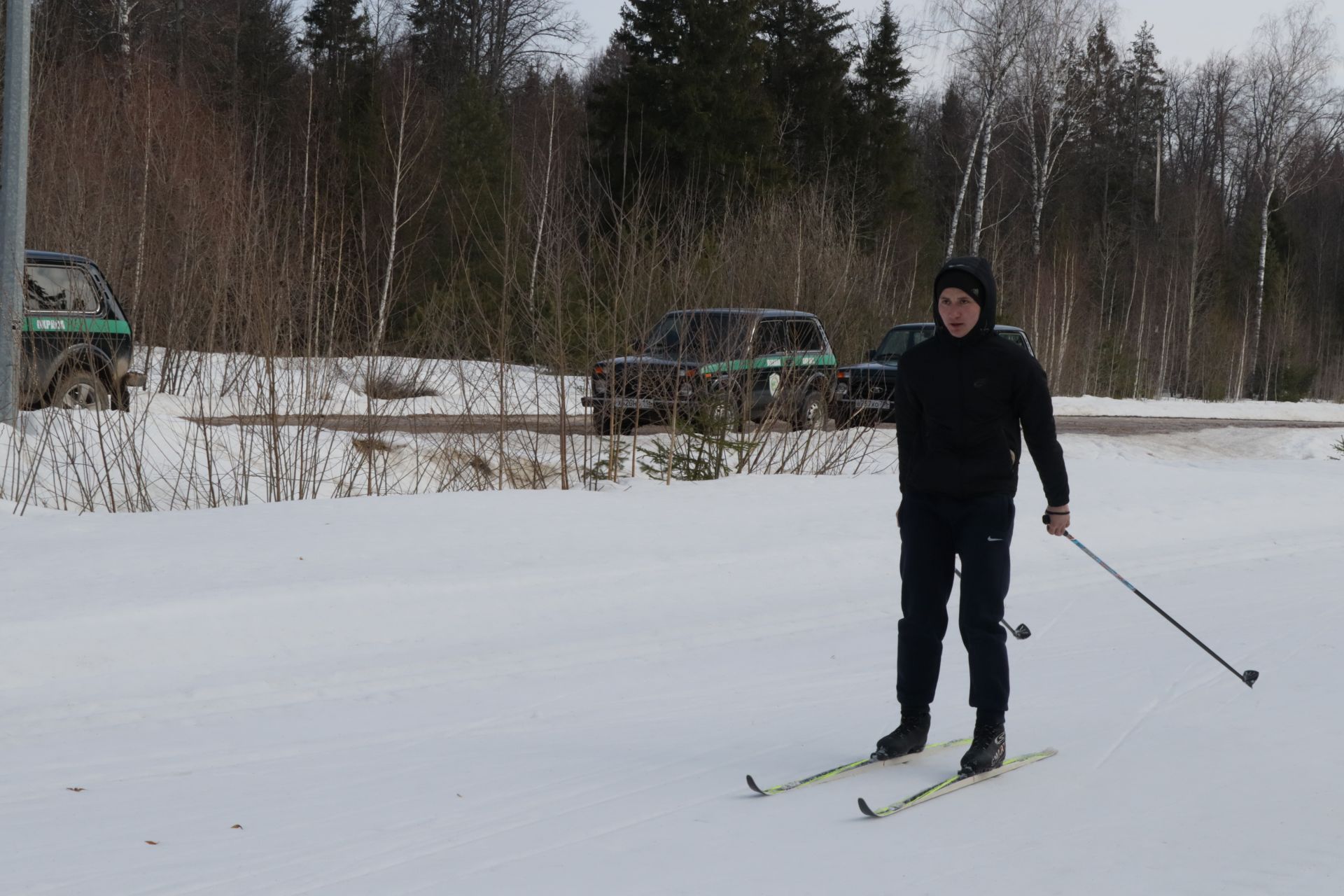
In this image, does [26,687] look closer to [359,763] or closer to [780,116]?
[359,763]

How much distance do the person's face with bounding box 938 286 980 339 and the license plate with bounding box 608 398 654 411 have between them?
710 centimetres

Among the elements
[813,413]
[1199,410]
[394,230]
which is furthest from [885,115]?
[813,413]

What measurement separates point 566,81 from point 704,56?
6.62 metres

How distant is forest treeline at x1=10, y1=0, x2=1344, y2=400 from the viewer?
12234 millimetres

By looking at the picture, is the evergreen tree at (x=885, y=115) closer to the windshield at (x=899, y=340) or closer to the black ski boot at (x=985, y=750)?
the windshield at (x=899, y=340)

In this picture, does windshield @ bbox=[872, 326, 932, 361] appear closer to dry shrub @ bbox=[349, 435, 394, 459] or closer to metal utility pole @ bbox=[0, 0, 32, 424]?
dry shrub @ bbox=[349, 435, 394, 459]

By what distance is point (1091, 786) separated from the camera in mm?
4957

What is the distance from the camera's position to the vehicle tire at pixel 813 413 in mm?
13305

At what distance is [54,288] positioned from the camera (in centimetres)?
1191

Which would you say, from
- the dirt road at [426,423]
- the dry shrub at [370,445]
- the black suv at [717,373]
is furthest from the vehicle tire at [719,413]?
the dry shrub at [370,445]

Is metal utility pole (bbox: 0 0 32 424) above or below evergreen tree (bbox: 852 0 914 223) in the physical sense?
below

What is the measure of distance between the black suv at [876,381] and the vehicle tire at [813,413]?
18cm

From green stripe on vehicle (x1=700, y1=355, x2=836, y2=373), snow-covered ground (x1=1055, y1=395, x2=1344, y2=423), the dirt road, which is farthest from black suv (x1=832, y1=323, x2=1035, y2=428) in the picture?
snow-covered ground (x1=1055, y1=395, x2=1344, y2=423)

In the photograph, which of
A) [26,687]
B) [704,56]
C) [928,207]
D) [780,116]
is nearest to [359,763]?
→ [26,687]
